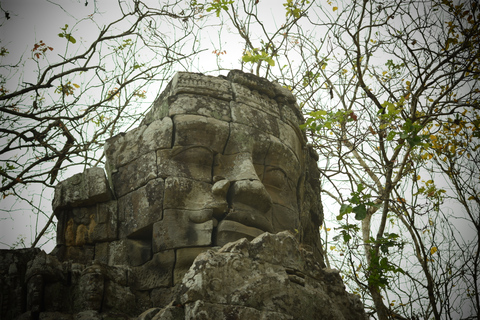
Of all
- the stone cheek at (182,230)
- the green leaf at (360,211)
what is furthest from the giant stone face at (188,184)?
the green leaf at (360,211)

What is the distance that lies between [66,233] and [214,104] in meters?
1.93

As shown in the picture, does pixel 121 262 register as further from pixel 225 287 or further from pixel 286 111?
pixel 286 111

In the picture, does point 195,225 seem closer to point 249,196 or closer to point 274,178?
point 249,196

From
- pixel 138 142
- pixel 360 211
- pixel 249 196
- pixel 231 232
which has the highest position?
pixel 138 142

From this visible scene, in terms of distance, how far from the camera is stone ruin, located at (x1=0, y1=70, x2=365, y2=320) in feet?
11.5

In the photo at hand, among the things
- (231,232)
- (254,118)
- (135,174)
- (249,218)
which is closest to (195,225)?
(231,232)

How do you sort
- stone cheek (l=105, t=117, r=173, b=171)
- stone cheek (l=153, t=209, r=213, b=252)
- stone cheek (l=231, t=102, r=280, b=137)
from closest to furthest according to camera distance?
stone cheek (l=153, t=209, r=213, b=252)
stone cheek (l=105, t=117, r=173, b=171)
stone cheek (l=231, t=102, r=280, b=137)

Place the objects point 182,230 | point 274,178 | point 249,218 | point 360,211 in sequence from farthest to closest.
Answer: point 274,178 < point 360,211 < point 249,218 < point 182,230

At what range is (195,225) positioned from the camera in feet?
16.2

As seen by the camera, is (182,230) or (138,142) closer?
(182,230)

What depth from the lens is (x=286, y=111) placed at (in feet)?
20.8

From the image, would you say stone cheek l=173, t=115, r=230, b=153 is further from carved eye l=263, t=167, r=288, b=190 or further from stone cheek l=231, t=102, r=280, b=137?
carved eye l=263, t=167, r=288, b=190

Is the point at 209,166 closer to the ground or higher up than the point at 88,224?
higher up

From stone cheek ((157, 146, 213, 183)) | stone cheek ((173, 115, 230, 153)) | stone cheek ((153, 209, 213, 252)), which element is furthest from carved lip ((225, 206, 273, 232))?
stone cheek ((173, 115, 230, 153))
